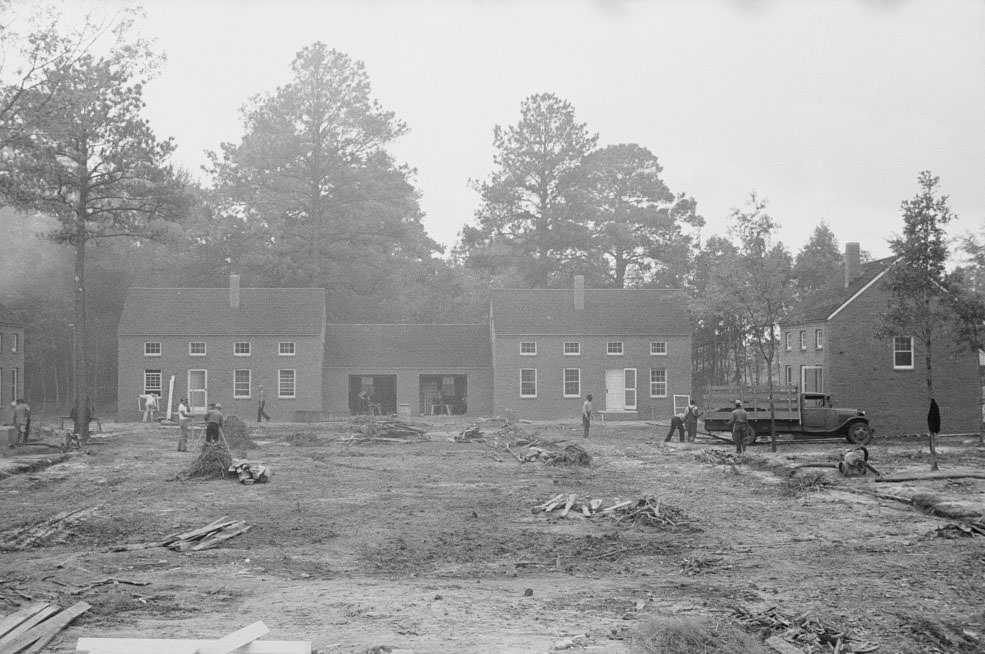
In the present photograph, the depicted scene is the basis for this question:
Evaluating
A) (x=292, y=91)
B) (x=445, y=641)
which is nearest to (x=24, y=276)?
(x=292, y=91)

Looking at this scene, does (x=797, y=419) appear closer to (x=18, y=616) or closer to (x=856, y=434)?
(x=856, y=434)

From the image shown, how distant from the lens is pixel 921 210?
28.4m

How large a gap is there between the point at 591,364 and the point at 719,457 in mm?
25438

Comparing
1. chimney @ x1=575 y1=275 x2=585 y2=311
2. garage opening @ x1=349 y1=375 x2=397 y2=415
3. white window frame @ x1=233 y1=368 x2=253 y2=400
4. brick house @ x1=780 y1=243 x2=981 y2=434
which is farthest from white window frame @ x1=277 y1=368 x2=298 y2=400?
brick house @ x1=780 y1=243 x2=981 y2=434

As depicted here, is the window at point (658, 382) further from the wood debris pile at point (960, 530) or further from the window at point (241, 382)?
the wood debris pile at point (960, 530)

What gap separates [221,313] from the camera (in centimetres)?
5709

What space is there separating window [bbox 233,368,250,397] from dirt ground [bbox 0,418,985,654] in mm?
26684

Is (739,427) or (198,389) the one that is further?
(198,389)

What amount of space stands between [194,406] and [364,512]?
37.9 metres

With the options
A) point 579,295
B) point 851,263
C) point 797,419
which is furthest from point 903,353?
point 579,295

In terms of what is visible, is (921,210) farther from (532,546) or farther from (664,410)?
(664,410)

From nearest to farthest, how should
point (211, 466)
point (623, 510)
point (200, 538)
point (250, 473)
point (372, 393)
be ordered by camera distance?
point (200, 538) < point (623, 510) < point (250, 473) < point (211, 466) < point (372, 393)

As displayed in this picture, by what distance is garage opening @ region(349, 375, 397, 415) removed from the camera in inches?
2259

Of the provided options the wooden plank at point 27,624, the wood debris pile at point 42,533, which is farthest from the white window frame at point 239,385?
the wooden plank at point 27,624
